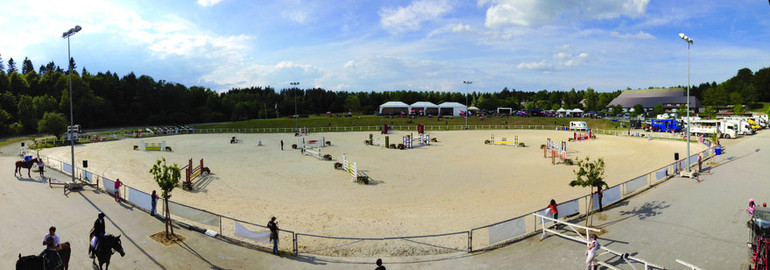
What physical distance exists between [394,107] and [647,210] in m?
89.2

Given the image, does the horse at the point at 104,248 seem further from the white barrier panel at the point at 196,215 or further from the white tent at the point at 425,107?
the white tent at the point at 425,107

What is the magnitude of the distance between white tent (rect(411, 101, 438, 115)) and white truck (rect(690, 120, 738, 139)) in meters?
60.5

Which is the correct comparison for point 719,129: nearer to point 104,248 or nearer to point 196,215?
point 196,215

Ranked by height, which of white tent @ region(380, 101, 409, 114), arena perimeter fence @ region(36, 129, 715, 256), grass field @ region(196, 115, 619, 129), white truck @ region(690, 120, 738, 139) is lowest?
arena perimeter fence @ region(36, 129, 715, 256)

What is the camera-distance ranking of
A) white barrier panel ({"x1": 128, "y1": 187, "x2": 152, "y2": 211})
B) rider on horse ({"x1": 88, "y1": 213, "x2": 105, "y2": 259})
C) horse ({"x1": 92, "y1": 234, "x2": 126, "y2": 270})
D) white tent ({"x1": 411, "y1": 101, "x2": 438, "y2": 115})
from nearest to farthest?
horse ({"x1": 92, "y1": 234, "x2": 126, "y2": 270}), rider on horse ({"x1": 88, "y1": 213, "x2": 105, "y2": 259}), white barrier panel ({"x1": 128, "y1": 187, "x2": 152, "y2": 211}), white tent ({"x1": 411, "y1": 101, "x2": 438, "y2": 115})

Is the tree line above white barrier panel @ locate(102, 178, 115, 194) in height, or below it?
above

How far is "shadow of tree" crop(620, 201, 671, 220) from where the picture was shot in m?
15.6

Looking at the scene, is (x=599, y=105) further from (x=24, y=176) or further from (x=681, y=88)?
(x=24, y=176)

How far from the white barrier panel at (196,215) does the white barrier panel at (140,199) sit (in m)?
2.08

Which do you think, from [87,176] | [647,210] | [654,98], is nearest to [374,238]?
[647,210]

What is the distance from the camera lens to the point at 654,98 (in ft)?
427

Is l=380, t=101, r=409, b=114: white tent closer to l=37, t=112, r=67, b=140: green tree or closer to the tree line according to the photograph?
the tree line

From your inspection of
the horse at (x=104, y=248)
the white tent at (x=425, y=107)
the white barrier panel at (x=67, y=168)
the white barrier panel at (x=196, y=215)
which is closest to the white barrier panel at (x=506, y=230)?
the white barrier panel at (x=196, y=215)

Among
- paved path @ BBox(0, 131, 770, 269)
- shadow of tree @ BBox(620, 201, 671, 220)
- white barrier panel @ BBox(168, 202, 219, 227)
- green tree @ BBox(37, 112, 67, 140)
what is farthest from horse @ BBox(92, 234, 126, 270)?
green tree @ BBox(37, 112, 67, 140)
